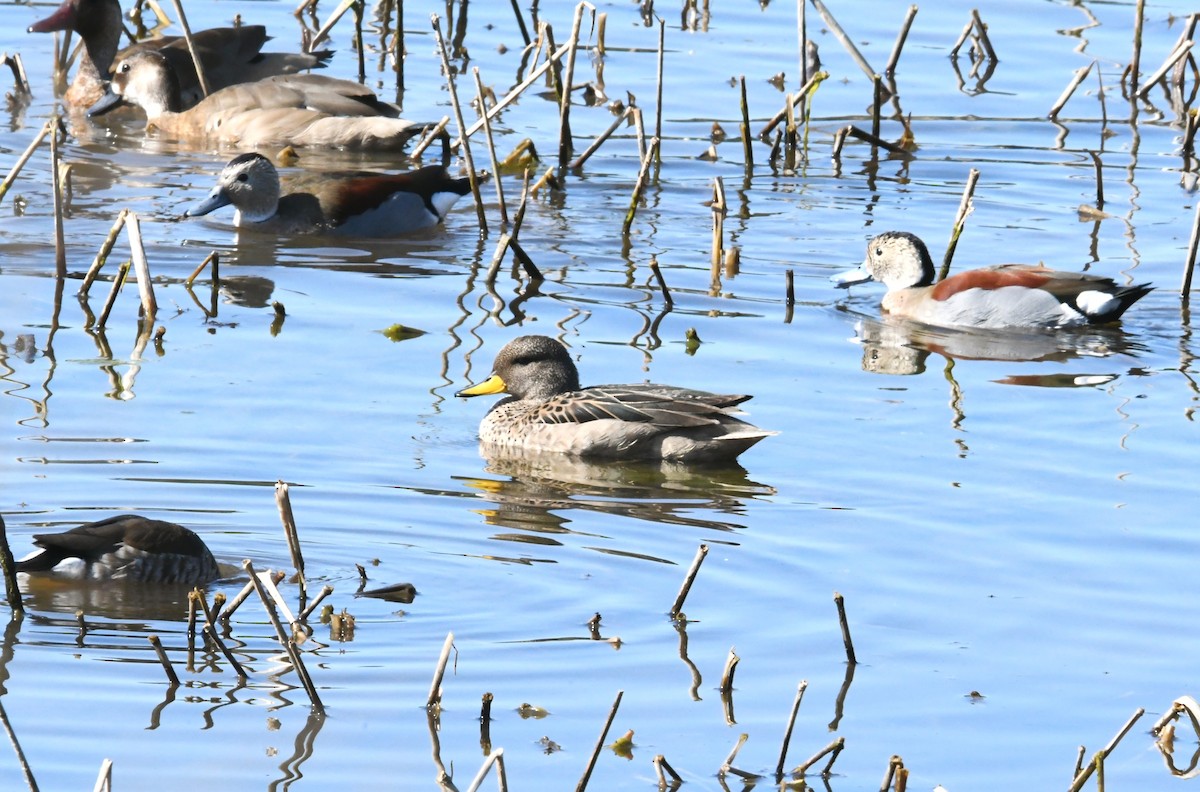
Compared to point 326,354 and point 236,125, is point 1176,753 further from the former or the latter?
point 236,125

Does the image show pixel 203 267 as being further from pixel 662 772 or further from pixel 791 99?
pixel 662 772

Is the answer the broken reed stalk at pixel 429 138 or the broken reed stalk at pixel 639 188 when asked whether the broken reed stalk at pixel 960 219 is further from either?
the broken reed stalk at pixel 429 138

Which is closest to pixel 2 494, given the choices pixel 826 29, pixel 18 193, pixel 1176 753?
pixel 1176 753

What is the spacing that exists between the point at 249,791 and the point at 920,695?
219 cm

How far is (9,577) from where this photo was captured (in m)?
6.60

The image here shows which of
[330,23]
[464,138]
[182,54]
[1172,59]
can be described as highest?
[330,23]

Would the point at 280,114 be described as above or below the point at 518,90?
below

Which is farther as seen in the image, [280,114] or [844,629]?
[280,114]

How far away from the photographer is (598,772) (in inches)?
231

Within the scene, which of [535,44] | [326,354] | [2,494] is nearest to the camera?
[2,494]

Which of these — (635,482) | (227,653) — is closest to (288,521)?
(227,653)

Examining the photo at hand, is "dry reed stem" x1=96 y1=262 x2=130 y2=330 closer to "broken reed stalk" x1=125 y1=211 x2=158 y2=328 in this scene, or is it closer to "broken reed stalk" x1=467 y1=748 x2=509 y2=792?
"broken reed stalk" x1=125 y1=211 x2=158 y2=328

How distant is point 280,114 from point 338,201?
2.54 m

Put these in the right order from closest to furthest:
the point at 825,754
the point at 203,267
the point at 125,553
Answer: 1. the point at 825,754
2. the point at 125,553
3. the point at 203,267
